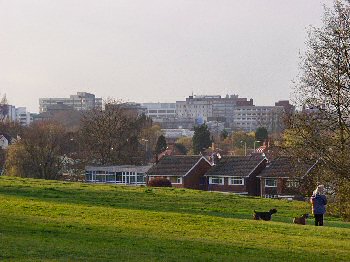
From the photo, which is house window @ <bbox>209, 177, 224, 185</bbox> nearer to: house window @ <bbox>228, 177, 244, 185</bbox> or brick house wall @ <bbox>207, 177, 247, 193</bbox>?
brick house wall @ <bbox>207, 177, 247, 193</bbox>

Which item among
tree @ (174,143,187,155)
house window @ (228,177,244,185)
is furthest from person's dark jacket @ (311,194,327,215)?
tree @ (174,143,187,155)

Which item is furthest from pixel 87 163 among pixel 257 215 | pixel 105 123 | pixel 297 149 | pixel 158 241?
pixel 158 241

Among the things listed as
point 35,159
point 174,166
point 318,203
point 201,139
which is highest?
point 201,139

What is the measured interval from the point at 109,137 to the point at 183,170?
397 inches

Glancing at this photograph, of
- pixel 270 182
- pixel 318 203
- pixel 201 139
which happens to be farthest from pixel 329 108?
pixel 201 139

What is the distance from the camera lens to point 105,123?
318ft

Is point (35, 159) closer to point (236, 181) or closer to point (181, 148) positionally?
point (236, 181)

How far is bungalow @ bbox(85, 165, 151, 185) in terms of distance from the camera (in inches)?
3848

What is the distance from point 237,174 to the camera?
94938 mm

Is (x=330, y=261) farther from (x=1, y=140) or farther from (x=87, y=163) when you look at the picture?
(x=1, y=140)

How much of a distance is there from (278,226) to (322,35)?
1683cm

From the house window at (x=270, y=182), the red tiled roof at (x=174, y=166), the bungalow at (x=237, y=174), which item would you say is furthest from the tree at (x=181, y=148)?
the house window at (x=270, y=182)

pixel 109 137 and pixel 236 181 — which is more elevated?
pixel 109 137

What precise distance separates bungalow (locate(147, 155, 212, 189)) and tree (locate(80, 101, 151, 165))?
16.1 ft
